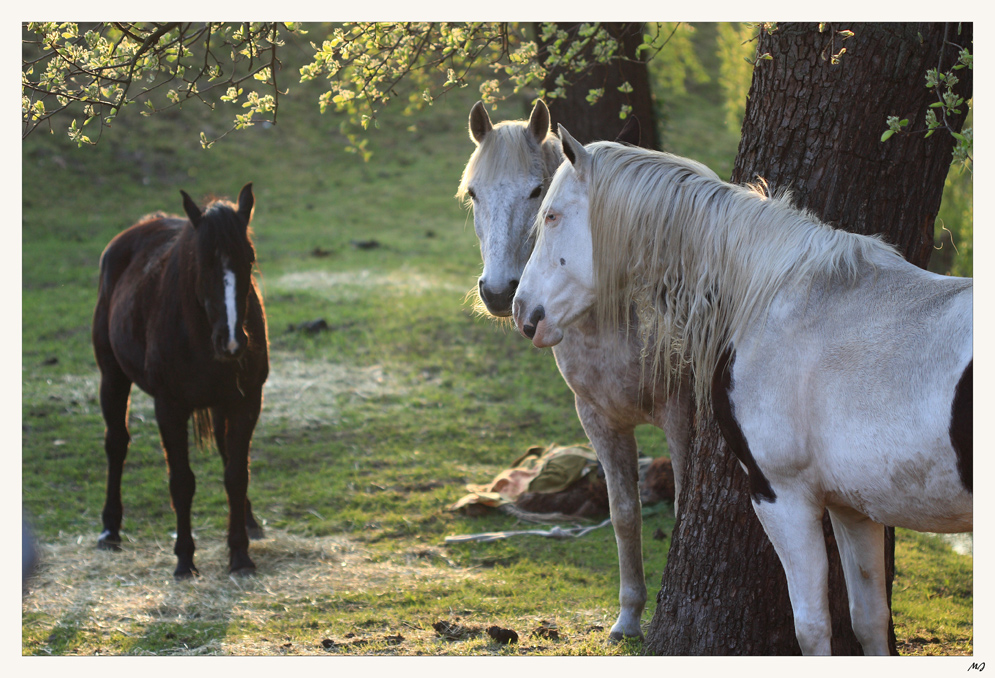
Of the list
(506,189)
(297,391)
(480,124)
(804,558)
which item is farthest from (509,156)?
(297,391)

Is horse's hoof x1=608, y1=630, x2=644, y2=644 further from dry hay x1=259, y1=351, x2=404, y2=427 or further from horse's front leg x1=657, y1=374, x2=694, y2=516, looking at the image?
dry hay x1=259, y1=351, x2=404, y2=427

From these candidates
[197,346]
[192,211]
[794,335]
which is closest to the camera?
[794,335]

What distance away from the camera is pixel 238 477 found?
469 centimetres

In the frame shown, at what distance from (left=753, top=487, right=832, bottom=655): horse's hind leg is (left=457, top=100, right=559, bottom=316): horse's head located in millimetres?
1411

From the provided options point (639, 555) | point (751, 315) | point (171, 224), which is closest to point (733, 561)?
point (639, 555)

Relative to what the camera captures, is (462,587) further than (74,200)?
No

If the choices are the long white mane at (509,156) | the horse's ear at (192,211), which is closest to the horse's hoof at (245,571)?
the horse's ear at (192,211)

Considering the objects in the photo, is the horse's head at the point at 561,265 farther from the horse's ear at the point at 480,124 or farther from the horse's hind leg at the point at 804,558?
the horse's ear at the point at 480,124

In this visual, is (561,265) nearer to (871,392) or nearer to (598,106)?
(871,392)

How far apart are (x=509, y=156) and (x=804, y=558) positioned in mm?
2091

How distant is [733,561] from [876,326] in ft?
3.98

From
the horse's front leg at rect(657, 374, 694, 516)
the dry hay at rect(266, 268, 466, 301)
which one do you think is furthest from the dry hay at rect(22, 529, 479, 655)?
the dry hay at rect(266, 268, 466, 301)

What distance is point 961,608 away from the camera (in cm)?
411

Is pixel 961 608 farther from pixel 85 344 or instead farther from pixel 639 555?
pixel 85 344
